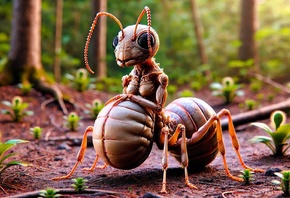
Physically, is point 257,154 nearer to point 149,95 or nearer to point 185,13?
point 149,95

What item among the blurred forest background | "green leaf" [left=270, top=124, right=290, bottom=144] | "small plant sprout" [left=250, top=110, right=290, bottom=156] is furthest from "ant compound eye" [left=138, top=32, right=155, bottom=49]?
the blurred forest background

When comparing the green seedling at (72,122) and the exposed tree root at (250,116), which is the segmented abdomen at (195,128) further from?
the green seedling at (72,122)

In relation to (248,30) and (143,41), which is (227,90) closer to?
(248,30)

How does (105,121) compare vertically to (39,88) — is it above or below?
below

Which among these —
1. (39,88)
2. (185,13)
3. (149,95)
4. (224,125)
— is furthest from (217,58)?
(149,95)

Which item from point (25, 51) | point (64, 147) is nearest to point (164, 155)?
point (64, 147)

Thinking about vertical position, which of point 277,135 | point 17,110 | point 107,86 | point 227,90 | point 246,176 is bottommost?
point 246,176
